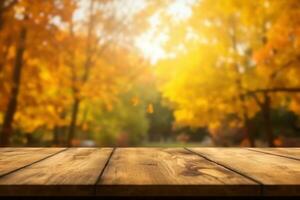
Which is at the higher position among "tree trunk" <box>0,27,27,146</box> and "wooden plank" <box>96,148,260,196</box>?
"tree trunk" <box>0,27,27,146</box>

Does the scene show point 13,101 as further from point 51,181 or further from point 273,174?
Answer: point 273,174

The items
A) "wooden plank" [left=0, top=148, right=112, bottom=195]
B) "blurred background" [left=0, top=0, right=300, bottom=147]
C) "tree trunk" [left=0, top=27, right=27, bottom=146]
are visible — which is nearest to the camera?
"wooden plank" [left=0, top=148, right=112, bottom=195]

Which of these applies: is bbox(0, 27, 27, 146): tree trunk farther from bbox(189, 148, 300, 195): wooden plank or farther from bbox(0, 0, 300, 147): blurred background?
bbox(189, 148, 300, 195): wooden plank

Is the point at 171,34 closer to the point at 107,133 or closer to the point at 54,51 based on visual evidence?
the point at 54,51

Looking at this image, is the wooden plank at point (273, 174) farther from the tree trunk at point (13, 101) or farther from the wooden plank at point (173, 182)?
the tree trunk at point (13, 101)

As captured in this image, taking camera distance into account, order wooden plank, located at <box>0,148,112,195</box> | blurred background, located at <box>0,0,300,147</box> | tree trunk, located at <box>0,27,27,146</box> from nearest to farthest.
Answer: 1. wooden plank, located at <box>0,148,112,195</box>
2. tree trunk, located at <box>0,27,27,146</box>
3. blurred background, located at <box>0,0,300,147</box>

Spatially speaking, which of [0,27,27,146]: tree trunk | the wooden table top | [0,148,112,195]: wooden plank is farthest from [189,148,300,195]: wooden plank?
[0,27,27,146]: tree trunk

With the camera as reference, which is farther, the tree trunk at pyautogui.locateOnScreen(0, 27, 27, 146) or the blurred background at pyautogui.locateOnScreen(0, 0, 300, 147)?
the blurred background at pyautogui.locateOnScreen(0, 0, 300, 147)

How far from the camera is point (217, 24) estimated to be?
52.2ft

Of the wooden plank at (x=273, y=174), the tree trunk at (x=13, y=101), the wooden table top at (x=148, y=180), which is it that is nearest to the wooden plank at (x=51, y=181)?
the wooden table top at (x=148, y=180)

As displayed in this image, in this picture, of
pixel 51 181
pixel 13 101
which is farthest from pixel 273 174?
pixel 13 101

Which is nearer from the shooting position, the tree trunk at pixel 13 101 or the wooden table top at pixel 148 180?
the wooden table top at pixel 148 180

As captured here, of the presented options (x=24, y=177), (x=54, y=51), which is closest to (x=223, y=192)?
(x=24, y=177)

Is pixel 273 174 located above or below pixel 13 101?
below
